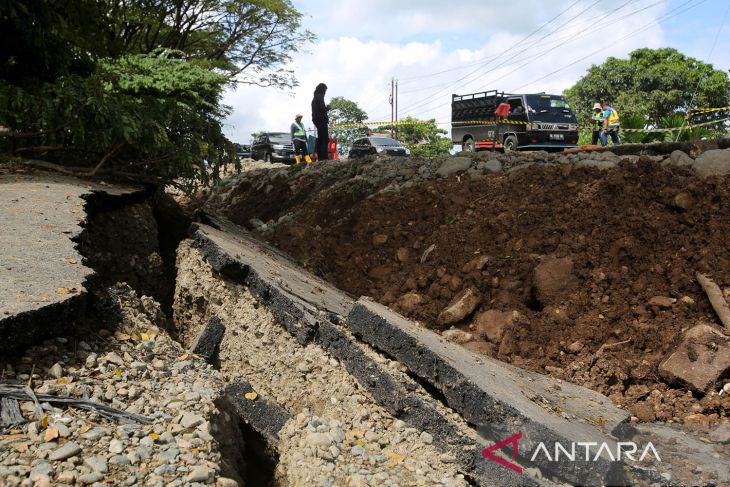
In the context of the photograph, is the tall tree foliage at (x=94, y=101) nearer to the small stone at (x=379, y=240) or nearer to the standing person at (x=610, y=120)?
the small stone at (x=379, y=240)

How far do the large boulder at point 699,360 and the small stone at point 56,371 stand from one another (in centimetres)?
369

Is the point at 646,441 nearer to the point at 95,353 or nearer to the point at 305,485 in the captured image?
the point at 305,485

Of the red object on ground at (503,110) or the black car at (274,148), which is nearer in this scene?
the red object on ground at (503,110)

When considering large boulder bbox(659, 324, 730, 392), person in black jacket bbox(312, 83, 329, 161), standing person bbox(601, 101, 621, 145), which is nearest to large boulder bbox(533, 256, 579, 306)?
large boulder bbox(659, 324, 730, 392)

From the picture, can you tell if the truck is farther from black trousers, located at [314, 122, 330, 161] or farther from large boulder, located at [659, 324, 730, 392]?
large boulder, located at [659, 324, 730, 392]

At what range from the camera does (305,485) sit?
2.91 metres

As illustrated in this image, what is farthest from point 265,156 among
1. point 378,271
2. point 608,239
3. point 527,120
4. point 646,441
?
point 646,441

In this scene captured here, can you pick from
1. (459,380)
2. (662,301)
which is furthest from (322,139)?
(459,380)

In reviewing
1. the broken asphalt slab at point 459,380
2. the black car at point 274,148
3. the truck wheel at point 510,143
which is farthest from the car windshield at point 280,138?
the broken asphalt slab at point 459,380

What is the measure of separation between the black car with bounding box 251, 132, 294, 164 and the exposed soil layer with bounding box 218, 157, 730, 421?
15887 mm

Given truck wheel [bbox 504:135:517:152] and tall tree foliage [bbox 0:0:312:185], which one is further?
truck wheel [bbox 504:135:517:152]

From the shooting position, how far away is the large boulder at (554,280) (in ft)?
17.5

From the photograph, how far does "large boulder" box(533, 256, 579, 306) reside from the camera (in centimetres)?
534

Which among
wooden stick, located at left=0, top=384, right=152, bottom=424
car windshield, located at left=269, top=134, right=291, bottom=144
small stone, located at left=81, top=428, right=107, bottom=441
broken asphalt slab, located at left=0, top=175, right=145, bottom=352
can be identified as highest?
car windshield, located at left=269, top=134, right=291, bottom=144
